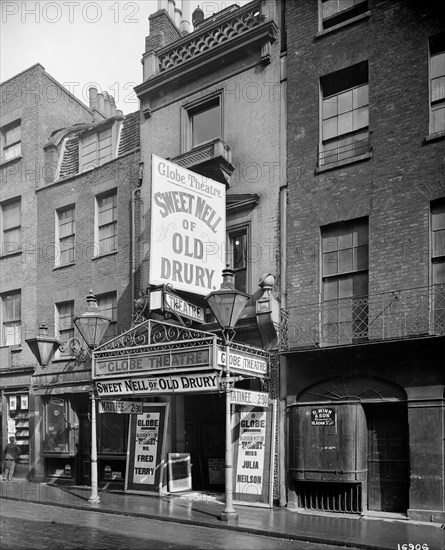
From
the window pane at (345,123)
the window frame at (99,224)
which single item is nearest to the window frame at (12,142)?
the window frame at (99,224)

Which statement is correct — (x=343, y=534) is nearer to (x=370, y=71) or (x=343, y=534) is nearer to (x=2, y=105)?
(x=370, y=71)

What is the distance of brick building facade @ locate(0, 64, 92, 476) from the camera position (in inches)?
897

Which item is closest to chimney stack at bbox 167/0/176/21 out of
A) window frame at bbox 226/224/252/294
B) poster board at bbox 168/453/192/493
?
window frame at bbox 226/224/252/294

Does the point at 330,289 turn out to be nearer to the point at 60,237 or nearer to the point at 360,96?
the point at 360,96

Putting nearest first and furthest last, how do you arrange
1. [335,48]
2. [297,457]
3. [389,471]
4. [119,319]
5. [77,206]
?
[389,471] → [297,457] → [335,48] → [119,319] → [77,206]

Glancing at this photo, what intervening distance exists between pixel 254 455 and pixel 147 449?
11.5ft

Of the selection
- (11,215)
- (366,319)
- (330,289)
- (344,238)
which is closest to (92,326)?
(330,289)

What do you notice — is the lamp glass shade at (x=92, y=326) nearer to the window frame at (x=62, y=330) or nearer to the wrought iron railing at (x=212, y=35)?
the window frame at (x=62, y=330)

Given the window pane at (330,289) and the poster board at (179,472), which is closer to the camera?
the window pane at (330,289)

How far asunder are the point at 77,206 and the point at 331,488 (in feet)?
42.1

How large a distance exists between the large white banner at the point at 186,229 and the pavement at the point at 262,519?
16.9ft

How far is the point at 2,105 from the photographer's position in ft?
84.5

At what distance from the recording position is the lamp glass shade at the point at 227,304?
1381 centimetres

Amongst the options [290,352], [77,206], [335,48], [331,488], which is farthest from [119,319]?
[335,48]
